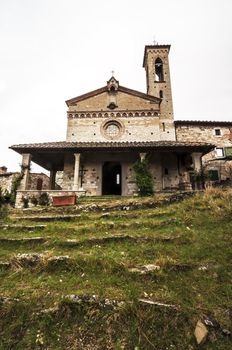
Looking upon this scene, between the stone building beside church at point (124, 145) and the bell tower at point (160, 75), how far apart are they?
0.10 meters

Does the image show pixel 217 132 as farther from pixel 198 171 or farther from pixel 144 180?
pixel 144 180

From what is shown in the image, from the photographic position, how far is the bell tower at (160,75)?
24095mm

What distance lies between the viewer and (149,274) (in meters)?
5.45

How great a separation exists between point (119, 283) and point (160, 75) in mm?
26425

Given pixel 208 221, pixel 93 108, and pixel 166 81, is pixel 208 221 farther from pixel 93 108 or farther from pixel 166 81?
pixel 166 81

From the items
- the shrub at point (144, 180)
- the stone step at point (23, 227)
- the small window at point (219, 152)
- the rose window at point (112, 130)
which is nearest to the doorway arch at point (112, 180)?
the rose window at point (112, 130)

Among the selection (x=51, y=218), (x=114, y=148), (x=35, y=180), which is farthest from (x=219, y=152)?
(x=35, y=180)

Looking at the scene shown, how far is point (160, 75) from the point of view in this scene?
27016 millimetres

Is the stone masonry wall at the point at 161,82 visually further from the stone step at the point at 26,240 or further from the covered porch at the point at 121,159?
the stone step at the point at 26,240

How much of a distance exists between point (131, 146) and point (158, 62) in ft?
52.3

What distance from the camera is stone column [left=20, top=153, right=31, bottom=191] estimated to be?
52.0 ft

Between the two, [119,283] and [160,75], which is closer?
[119,283]

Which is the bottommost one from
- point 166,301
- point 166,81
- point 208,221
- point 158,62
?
point 166,301

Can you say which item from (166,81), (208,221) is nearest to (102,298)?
(208,221)
